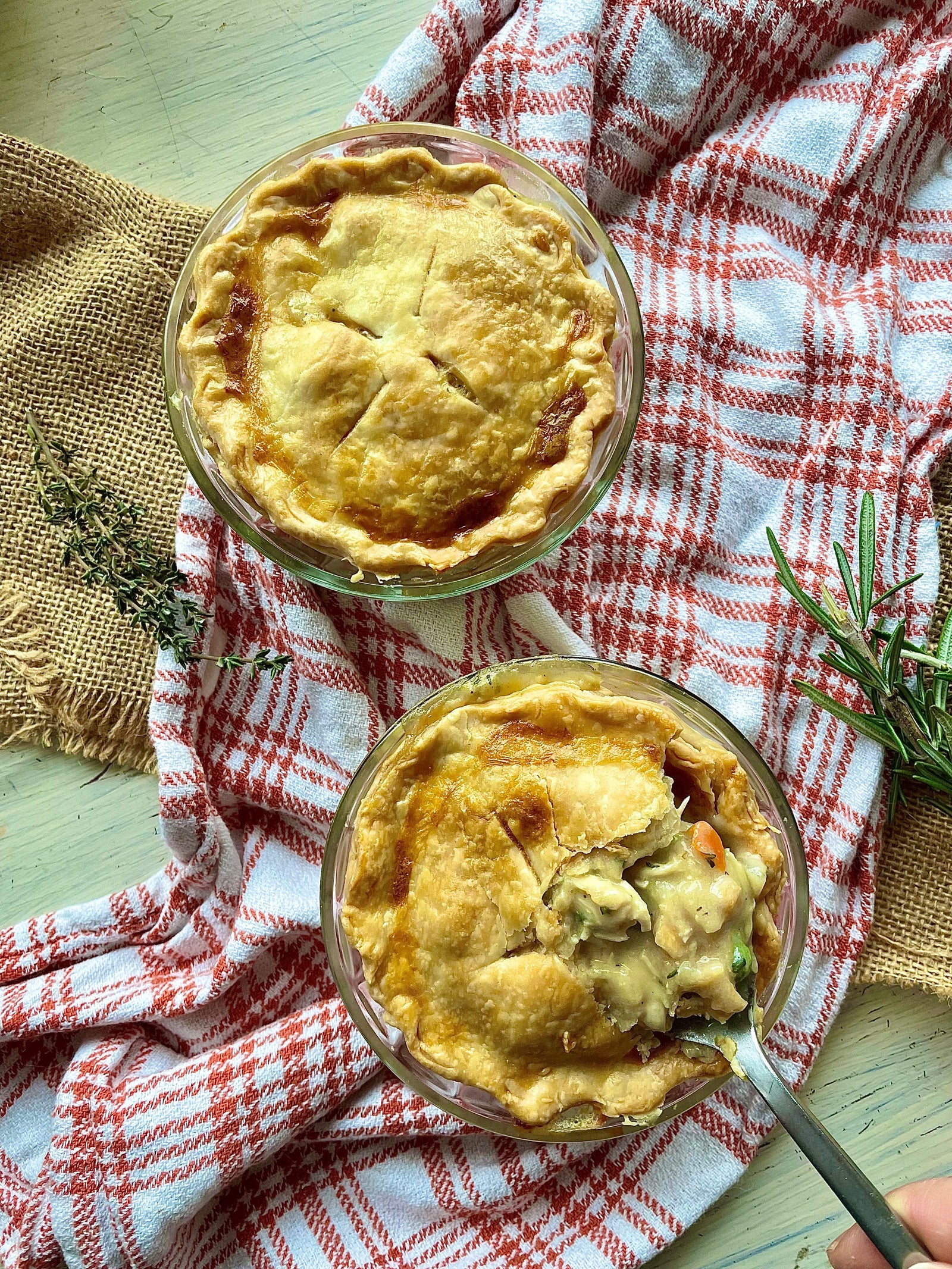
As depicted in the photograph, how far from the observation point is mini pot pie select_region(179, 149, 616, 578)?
1601 millimetres

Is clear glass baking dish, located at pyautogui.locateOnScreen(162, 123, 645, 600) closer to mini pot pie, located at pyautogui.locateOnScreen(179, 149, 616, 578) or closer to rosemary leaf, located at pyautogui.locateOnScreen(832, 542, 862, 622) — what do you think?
mini pot pie, located at pyautogui.locateOnScreen(179, 149, 616, 578)

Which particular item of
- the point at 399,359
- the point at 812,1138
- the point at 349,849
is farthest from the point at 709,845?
the point at 399,359

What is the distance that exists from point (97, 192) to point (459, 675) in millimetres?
1097

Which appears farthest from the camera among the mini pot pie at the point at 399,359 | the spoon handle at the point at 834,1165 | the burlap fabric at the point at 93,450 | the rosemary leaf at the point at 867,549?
the burlap fabric at the point at 93,450

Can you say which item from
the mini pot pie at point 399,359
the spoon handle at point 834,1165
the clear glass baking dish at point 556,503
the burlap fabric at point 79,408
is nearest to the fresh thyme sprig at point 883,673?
the clear glass baking dish at point 556,503

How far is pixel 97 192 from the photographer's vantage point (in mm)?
1903

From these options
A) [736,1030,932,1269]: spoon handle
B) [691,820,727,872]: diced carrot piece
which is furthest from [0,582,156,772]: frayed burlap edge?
[736,1030,932,1269]: spoon handle

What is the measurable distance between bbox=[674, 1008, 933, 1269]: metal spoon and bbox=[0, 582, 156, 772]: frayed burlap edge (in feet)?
3.55

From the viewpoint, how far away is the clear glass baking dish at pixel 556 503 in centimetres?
167

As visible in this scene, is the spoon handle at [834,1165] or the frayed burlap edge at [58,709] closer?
the spoon handle at [834,1165]

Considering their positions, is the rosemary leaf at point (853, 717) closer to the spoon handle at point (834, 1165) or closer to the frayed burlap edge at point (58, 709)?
the spoon handle at point (834, 1165)

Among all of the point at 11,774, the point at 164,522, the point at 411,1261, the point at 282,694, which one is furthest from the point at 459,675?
the point at 411,1261

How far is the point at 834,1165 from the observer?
1.45 meters

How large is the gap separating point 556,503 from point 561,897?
60 centimetres
